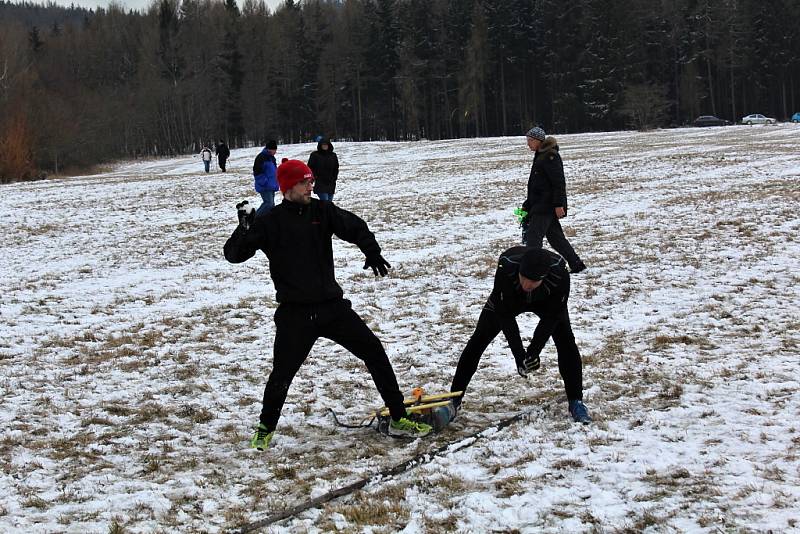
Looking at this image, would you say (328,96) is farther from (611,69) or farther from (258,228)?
(258,228)

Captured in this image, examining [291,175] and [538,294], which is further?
[538,294]

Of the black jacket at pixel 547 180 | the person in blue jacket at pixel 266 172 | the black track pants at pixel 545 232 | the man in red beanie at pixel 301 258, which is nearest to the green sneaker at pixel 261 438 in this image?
the man in red beanie at pixel 301 258

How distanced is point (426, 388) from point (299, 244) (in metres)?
2.25

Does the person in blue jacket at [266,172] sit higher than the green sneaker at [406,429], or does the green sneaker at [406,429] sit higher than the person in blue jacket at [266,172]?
the person in blue jacket at [266,172]

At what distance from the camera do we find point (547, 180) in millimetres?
9523

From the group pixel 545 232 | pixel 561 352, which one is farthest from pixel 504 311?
pixel 545 232

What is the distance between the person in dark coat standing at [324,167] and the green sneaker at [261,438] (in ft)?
31.4

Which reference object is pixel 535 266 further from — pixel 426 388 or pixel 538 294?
pixel 426 388

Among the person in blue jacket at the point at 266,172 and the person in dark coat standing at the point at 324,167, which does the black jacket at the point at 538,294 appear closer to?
the person in dark coat standing at the point at 324,167

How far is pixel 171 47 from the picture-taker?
263 feet

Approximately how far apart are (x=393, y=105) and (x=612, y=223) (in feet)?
215

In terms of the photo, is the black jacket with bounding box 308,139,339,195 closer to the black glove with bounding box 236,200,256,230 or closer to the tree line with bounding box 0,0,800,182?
the black glove with bounding box 236,200,256,230

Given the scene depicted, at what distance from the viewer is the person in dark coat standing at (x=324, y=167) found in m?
14.4

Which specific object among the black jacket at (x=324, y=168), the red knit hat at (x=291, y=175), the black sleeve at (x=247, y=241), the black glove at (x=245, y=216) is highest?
the black jacket at (x=324, y=168)
